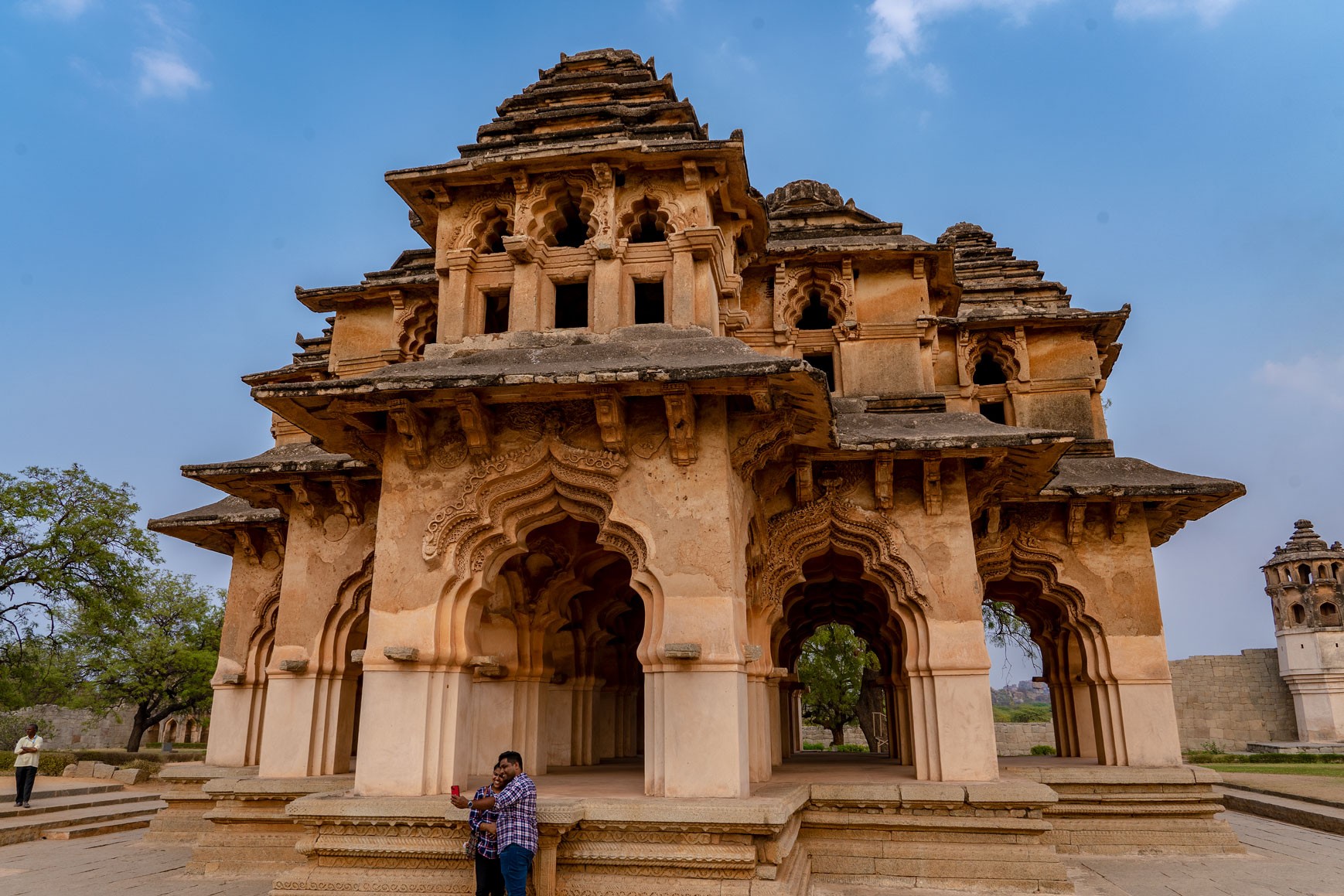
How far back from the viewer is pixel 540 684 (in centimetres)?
1120

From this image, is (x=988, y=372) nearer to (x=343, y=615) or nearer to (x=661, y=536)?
(x=661, y=536)

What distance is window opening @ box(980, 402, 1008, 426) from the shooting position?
1463 cm

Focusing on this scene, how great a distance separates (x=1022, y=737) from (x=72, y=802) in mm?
29526

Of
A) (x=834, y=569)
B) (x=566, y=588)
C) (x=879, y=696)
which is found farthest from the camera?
(x=879, y=696)

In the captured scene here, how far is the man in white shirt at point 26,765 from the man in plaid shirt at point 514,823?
14.1 metres

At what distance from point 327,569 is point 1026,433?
889 centimetres

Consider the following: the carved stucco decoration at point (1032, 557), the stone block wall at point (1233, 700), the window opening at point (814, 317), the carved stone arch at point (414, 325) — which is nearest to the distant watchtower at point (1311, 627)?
the stone block wall at point (1233, 700)

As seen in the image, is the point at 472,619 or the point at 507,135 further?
the point at 507,135

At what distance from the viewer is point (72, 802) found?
18.2 meters

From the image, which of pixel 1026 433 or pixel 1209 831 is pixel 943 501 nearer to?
pixel 1026 433

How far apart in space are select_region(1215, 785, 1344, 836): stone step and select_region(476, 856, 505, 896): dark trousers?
1011 cm

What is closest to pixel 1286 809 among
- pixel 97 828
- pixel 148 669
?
pixel 97 828

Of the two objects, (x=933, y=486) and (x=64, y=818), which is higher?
(x=933, y=486)

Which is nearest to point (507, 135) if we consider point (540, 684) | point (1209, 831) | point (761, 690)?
point (540, 684)
